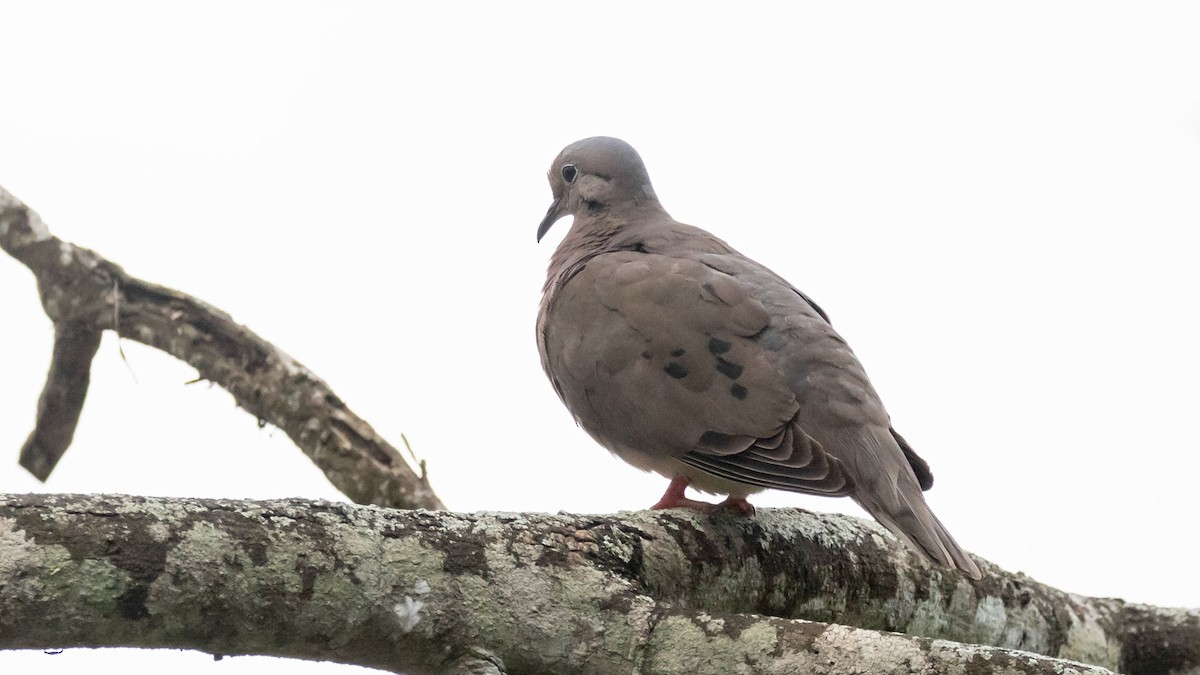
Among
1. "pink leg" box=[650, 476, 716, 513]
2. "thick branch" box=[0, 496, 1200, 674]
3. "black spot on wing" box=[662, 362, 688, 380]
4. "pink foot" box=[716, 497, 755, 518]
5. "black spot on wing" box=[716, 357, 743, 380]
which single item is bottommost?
"thick branch" box=[0, 496, 1200, 674]

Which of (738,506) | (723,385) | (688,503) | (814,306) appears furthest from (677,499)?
(814,306)

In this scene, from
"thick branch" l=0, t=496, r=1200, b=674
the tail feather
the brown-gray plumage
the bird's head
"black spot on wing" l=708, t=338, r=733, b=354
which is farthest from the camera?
the bird's head

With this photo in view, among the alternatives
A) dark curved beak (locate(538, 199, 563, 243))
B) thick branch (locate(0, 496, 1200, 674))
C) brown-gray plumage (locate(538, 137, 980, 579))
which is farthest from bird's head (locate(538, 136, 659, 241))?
thick branch (locate(0, 496, 1200, 674))

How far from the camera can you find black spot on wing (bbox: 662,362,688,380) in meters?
2.92

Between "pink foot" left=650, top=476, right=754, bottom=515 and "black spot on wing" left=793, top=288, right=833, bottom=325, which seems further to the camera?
"black spot on wing" left=793, top=288, right=833, bottom=325

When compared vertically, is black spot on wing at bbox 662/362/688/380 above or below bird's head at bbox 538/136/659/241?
below

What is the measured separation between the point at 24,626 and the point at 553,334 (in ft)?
6.15

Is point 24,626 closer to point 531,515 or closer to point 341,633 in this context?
point 341,633

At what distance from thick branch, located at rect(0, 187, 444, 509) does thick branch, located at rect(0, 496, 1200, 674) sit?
5.02 feet

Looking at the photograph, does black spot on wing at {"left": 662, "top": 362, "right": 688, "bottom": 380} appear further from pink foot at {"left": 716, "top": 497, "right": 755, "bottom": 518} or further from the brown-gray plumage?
pink foot at {"left": 716, "top": 497, "right": 755, "bottom": 518}

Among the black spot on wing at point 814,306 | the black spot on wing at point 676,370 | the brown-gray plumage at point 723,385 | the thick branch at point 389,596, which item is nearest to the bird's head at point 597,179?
the brown-gray plumage at point 723,385

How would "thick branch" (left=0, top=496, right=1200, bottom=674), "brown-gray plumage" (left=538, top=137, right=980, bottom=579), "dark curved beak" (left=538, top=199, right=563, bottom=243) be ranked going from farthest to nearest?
1. "dark curved beak" (left=538, top=199, right=563, bottom=243)
2. "brown-gray plumage" (left=538, top=137, right=980, bottom=579)
3. "thick branch" (left=0, top=496, right=1200, bottom=674)

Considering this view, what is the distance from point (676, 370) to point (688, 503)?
0.33 metres

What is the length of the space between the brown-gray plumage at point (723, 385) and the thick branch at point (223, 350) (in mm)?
642
